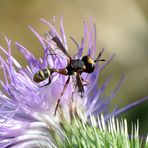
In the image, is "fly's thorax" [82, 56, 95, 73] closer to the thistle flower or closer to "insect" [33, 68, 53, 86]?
the thistle flower

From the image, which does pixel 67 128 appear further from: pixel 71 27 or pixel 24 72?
pixel 71 27

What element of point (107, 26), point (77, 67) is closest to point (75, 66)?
point (77, 67)

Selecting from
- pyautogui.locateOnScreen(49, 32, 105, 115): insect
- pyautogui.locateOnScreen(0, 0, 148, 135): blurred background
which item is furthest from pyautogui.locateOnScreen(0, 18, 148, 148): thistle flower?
pyautogui.locateOnScreen(0, 0, 148, 135): blurred background

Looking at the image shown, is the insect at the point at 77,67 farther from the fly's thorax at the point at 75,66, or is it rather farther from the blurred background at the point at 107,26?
the blurred background at the point at 107,26

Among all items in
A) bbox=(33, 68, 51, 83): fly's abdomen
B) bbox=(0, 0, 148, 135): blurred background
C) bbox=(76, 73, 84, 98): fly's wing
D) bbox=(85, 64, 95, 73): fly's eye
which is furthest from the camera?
bbox=(0, 0, 148, 135): blurred background

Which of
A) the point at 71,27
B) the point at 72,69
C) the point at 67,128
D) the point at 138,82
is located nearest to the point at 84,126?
the point at 67,128

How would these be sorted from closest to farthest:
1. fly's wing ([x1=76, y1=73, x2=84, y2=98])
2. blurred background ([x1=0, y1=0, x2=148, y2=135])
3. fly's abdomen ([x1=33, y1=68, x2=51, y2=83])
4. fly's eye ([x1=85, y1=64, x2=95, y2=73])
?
1. fly's abdomen ([x1=33, y1=68, x2=51, y2=83])
2. fly's wing ([x1=76, y1=73, x2=84, y2=98])
3. fly's eye ([x1=85, y1=64, x2=95, y2=73])
4. blurred background ([x1=0, y1=0, x2=148, y2=135])

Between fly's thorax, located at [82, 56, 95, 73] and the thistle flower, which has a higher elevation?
fly's thorax, located at [82, 56, 95, 73]

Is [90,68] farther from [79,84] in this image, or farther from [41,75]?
[41,75]

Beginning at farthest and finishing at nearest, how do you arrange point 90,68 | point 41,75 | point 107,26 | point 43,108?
1. point 107,26
2. point 90,68
3. point 43,108
4. point 41,75
